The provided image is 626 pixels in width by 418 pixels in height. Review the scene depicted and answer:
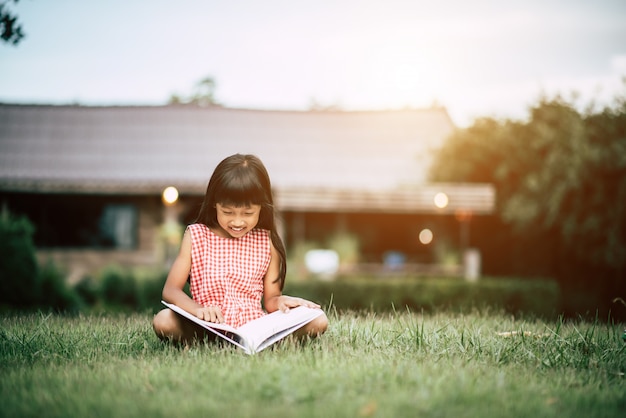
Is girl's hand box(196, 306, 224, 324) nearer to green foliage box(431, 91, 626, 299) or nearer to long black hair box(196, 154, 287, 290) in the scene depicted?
long black hair box(196, 154, 287, 290)

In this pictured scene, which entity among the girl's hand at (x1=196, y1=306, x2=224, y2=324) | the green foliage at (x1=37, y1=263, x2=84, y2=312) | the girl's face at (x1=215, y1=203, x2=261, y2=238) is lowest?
the green foliage at (x1=37, y1=263, x2=84, y2=312)

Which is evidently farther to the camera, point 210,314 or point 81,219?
point 81,219

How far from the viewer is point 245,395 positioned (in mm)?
3135

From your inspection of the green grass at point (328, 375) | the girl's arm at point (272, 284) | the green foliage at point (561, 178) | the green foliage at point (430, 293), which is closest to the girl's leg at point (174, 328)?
the green grass at point (328, 375)

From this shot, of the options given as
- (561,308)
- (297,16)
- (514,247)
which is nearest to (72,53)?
(297,16)

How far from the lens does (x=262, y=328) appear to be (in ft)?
13.1

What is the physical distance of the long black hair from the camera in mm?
4402

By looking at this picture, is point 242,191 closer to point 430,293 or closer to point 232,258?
point 232,258

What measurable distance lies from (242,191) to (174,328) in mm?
948

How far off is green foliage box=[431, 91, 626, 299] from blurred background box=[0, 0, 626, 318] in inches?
2.2

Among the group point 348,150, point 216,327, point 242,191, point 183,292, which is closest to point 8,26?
point 242,191

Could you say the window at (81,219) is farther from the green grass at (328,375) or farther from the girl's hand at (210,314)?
the girl's hand at (210,314)

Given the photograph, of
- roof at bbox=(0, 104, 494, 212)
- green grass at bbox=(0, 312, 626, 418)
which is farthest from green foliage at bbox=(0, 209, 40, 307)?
roof at bbox=(0, 104, 494, 212)

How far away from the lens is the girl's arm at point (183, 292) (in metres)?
4.03
